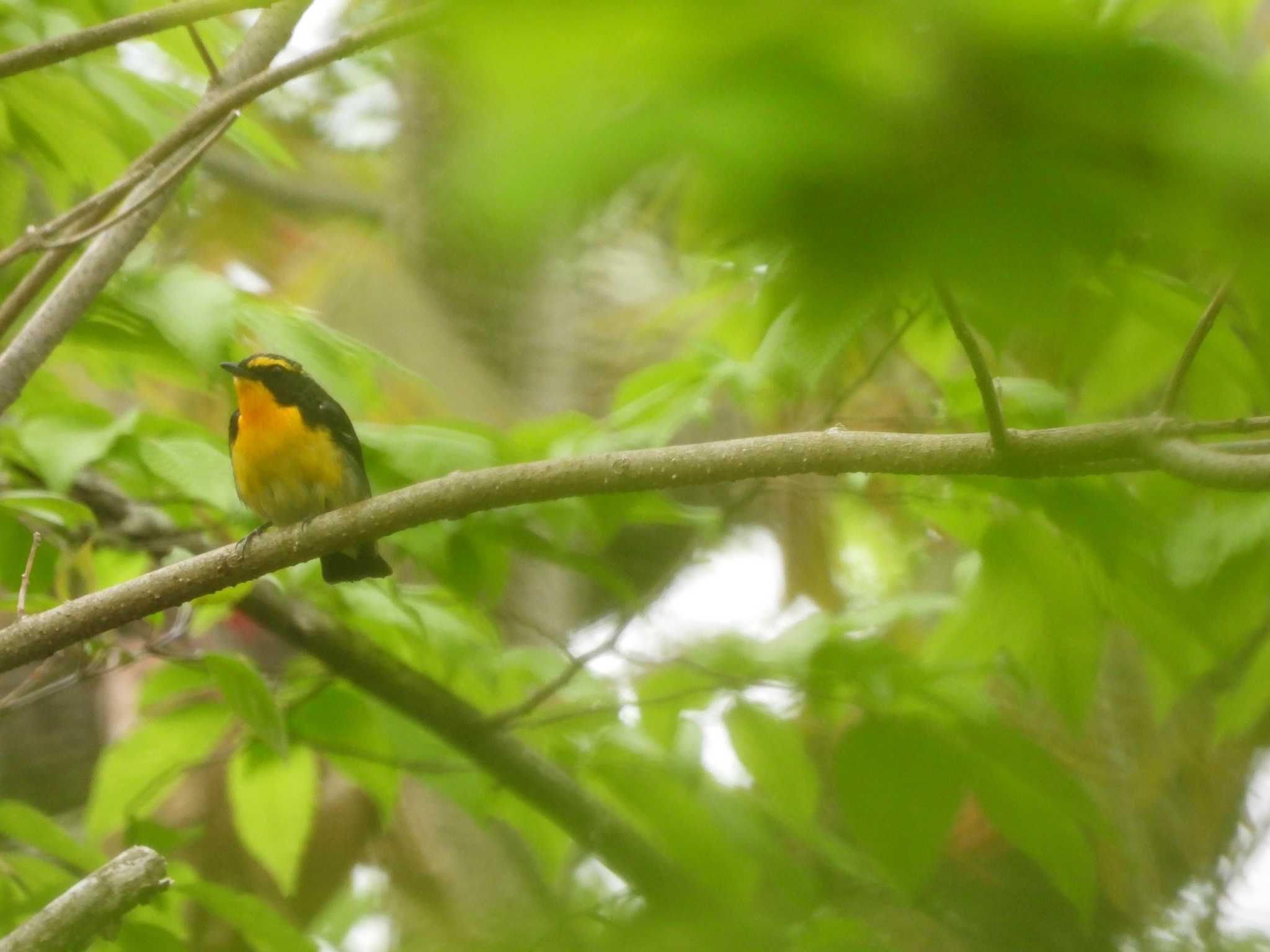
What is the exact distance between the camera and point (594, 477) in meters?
2.10

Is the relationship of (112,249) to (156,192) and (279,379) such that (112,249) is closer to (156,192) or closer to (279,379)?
(156,192)

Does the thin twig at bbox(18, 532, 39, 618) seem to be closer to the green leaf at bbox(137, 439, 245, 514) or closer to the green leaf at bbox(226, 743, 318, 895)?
the green leaf at bbox(137, 439, 245, 514)

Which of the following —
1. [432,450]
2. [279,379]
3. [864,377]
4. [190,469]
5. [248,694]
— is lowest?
[248,694]

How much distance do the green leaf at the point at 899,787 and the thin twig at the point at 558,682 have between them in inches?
21.7

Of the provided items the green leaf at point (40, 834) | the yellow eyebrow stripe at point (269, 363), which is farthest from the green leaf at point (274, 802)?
the yellow eyebrow stripe at point (269, 363)

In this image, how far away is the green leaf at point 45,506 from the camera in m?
2.37

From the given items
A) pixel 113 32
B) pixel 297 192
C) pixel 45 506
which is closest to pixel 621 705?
pixel 45 506

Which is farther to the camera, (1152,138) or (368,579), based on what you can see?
(368,579)

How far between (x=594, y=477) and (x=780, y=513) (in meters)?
2.73

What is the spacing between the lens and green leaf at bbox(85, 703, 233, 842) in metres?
3.08

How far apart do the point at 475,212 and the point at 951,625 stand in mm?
2589

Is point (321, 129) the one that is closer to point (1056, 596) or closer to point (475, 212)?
point (1056, 596)

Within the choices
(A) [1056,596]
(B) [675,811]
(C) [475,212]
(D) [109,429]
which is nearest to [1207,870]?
(A) [1056,596]

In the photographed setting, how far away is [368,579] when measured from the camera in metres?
3.12
